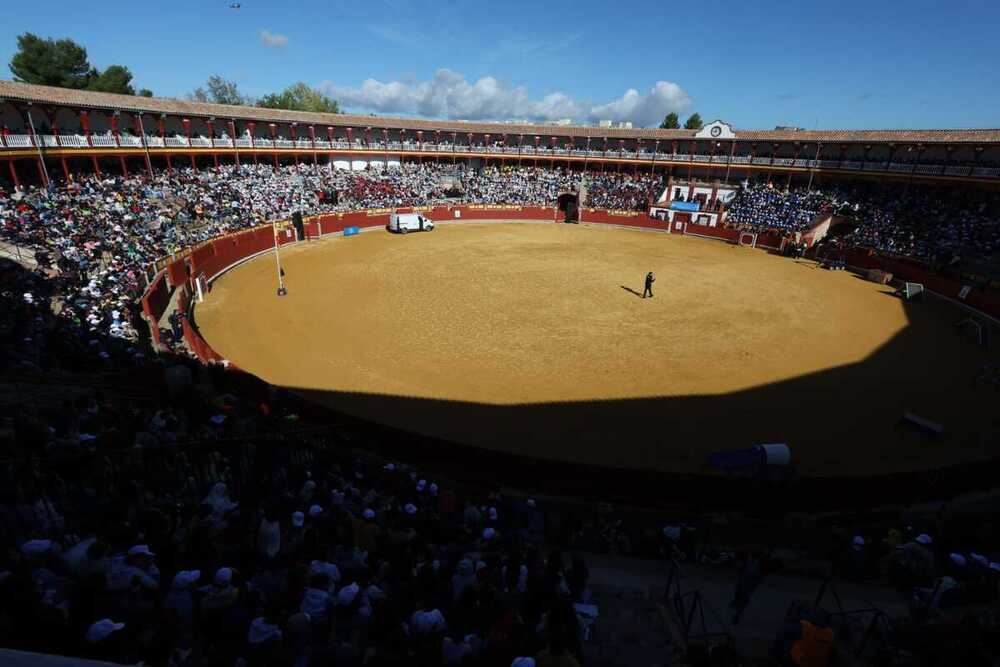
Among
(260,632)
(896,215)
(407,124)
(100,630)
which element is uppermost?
(407,124)

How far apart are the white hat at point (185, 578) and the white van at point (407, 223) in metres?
40.8

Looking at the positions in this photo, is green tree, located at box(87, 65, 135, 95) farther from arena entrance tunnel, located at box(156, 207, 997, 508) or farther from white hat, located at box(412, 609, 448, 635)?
white hat, located at box(412, 609, 448, 635)

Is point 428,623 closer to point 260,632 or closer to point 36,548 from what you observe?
point 260,632

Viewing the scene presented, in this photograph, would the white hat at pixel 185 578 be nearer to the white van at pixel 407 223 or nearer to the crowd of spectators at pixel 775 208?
the white van at pixel 407 223

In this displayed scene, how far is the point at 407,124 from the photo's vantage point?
196 ft

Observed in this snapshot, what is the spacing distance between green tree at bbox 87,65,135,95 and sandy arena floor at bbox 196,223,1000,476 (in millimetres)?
54214

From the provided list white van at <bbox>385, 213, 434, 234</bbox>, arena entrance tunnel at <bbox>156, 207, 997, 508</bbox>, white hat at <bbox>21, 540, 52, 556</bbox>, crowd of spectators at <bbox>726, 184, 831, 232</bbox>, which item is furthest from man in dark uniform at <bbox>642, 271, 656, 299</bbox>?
crowd of spectators at <bbox>726, 184, 831, 232</bbox>

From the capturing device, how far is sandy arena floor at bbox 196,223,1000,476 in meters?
14.1

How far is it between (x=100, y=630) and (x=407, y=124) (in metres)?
62.5

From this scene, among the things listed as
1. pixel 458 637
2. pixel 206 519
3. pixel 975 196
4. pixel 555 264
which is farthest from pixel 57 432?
pixel 975 196

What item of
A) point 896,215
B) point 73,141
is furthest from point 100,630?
point 896,215

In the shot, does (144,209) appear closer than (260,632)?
No

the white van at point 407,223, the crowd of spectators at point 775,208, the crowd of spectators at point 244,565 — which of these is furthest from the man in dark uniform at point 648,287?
the crowd of spectators at point 775,208

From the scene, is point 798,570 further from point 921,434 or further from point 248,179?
point 248,179
